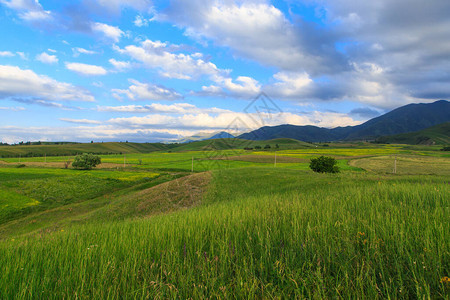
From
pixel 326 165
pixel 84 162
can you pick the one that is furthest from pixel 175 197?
pixel 84 162

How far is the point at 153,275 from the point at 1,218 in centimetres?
3285

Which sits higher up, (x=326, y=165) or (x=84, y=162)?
(x=326, y=165)

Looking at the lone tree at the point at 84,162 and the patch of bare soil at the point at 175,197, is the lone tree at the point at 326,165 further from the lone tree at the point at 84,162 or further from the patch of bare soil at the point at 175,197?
the lone tree at the point at 84,162

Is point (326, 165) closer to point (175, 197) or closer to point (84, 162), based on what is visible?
point (175, 197)

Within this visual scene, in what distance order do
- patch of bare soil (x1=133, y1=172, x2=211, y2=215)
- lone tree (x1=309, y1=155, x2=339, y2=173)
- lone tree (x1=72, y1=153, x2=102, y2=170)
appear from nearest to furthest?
patch of bare soil (x1=133, y1=172, x2=211, y2=215), lone tree (x1=309, y1=155, x2=339, y2=173), lone tree (x1=72, y1=153, x2=102, y2=170)

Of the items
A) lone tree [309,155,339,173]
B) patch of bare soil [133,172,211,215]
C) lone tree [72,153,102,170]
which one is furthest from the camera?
lone tree [72,153,102,170]

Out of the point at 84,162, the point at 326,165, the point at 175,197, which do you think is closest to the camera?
the point at 175,197

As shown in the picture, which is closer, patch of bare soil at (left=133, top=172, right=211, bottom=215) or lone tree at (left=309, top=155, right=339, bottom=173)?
patch of bare soil at (left=133, top=172, right=211, bottom=215)

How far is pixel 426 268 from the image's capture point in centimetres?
219

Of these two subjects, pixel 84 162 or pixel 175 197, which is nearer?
pixel 175 197

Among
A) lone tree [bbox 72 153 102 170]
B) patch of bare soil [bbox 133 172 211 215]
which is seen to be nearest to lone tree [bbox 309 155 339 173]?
patch of bare soil [bbox 133 172 211 215]

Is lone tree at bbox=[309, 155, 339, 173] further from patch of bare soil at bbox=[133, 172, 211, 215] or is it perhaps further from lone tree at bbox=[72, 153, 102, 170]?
lone tree at bbox=[72, 153, 102, 170]

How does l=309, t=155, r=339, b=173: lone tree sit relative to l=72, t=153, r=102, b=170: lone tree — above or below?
above

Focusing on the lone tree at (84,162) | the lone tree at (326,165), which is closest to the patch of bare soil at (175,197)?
the lone tree at (326,165)
